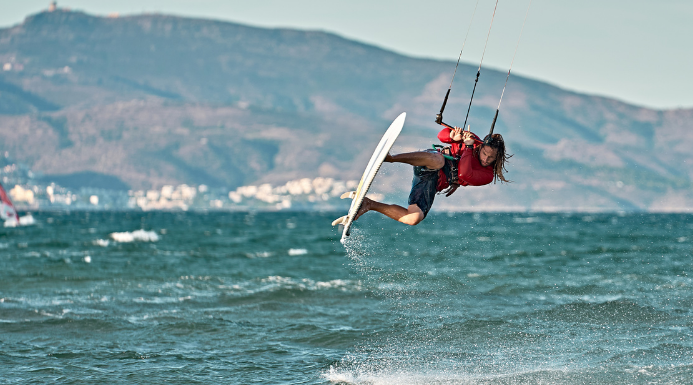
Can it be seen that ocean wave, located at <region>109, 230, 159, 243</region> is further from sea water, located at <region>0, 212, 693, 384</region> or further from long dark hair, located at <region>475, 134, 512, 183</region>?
long dark hair, located at <region>475, 134, 512, 183</region>

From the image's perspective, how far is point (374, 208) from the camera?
966cm

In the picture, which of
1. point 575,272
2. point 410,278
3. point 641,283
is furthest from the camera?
point 575,272

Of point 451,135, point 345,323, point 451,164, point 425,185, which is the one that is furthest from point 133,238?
point 451,135

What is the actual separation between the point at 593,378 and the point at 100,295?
44.5ft

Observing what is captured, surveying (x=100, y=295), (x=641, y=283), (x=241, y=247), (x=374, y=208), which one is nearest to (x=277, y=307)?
(x=100, y=295)

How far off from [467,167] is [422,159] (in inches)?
26.2

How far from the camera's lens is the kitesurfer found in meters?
9.73

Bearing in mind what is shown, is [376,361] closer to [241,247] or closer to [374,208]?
[374,208]

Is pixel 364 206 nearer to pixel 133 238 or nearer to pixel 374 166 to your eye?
pixel 374 166

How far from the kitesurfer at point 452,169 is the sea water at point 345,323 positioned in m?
1.38

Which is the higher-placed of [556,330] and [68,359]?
[556,330]

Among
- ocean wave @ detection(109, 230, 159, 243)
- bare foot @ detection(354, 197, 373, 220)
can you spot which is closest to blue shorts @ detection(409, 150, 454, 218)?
bare foot @ detection(354, 197, 373, 220)

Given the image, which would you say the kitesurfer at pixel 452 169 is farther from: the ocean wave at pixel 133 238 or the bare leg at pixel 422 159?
the ocean wave at pixel 133 238

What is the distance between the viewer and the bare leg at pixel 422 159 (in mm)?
9273
